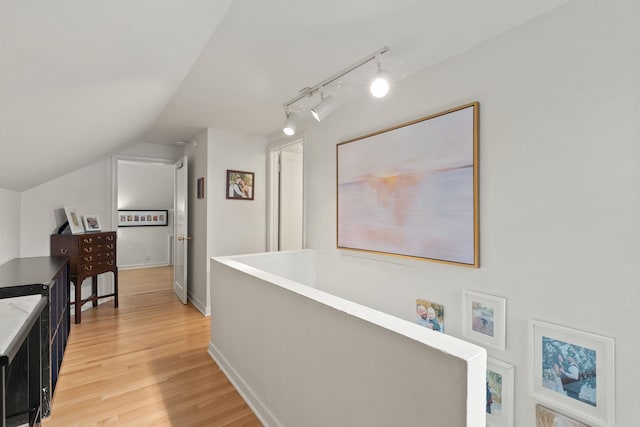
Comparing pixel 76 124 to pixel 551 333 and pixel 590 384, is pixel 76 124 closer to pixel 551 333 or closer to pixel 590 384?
pixel 551 333

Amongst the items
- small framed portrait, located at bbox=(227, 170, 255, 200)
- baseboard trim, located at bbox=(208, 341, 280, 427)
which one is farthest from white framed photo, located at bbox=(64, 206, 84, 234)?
baseboard trim, located at bbox=(208, 341, 280, 427)

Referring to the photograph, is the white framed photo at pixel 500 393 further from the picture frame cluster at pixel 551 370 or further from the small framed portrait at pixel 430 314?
the small framed portrait at pixel 430 314

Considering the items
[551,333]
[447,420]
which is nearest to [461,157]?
[551,333]

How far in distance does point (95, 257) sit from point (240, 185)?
73.9 inches

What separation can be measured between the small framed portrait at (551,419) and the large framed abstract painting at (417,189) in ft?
2.43

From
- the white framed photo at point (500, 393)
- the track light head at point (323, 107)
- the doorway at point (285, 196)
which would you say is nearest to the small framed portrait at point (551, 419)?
the white framed photo at point (500, 393)

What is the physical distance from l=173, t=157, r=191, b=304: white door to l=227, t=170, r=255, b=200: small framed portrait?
69 cm

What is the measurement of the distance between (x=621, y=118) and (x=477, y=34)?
818mm

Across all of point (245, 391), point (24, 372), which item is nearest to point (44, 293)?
point (24, 372)

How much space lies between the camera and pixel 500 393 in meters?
1.59

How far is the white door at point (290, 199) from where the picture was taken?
3.91 meters

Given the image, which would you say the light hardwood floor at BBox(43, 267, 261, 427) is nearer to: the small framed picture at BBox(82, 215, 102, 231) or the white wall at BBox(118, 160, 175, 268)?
the small framed picture at BBox(82, 215, 102, 231)

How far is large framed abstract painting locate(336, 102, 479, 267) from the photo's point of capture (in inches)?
69.6

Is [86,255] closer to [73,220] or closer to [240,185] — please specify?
[73,220]
